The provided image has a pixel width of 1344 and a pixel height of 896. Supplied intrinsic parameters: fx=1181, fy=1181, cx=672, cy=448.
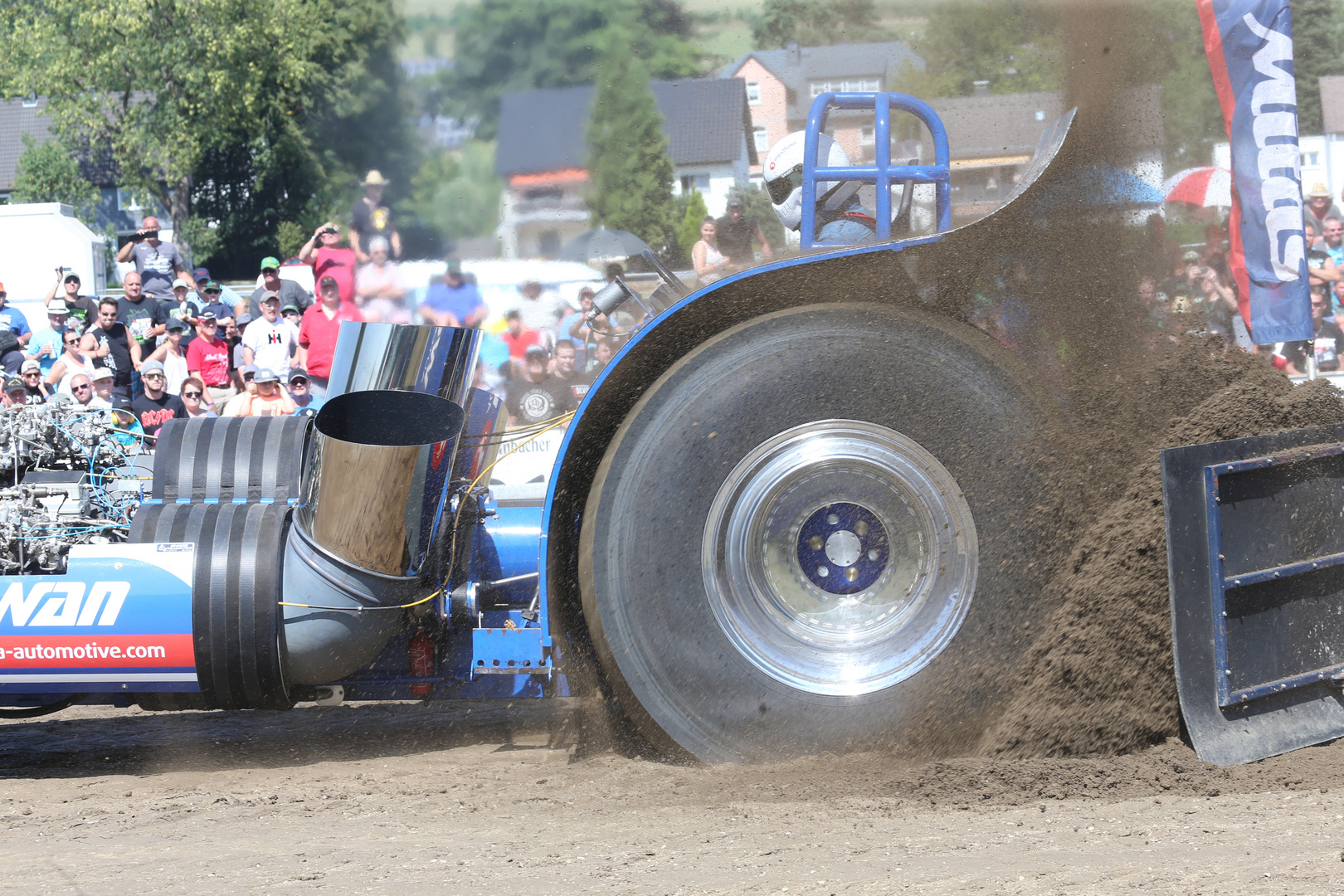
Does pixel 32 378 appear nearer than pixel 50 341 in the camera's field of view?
Yes

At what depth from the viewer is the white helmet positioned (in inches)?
108

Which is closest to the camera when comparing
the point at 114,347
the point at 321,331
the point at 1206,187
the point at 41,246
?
the point at 1206,187

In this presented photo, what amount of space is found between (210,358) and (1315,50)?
5808 millimetres

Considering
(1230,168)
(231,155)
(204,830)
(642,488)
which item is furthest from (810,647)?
(231,155)

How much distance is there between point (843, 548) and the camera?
266cm

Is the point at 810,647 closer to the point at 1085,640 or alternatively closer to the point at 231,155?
the point at 1085,640

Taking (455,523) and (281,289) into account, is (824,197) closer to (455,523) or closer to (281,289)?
(455,523)

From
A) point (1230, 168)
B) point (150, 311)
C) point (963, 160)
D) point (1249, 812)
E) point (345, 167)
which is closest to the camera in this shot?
point (1249, 812)

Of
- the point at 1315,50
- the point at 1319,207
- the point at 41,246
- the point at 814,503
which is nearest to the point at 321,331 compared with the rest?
the point at 814,503

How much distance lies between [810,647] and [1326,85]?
11.7ft

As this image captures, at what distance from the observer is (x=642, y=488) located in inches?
104

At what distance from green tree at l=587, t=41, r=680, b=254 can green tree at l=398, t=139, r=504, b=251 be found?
0.83ft

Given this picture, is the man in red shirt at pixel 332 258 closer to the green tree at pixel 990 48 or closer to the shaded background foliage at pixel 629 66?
the shaded background foliage at pixel 629 66

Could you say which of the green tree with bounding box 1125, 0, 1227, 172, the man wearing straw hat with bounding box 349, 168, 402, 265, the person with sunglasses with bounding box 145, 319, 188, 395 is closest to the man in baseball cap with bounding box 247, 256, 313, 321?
the person with sunglasses with bounding box 145, 319, 188, 395
